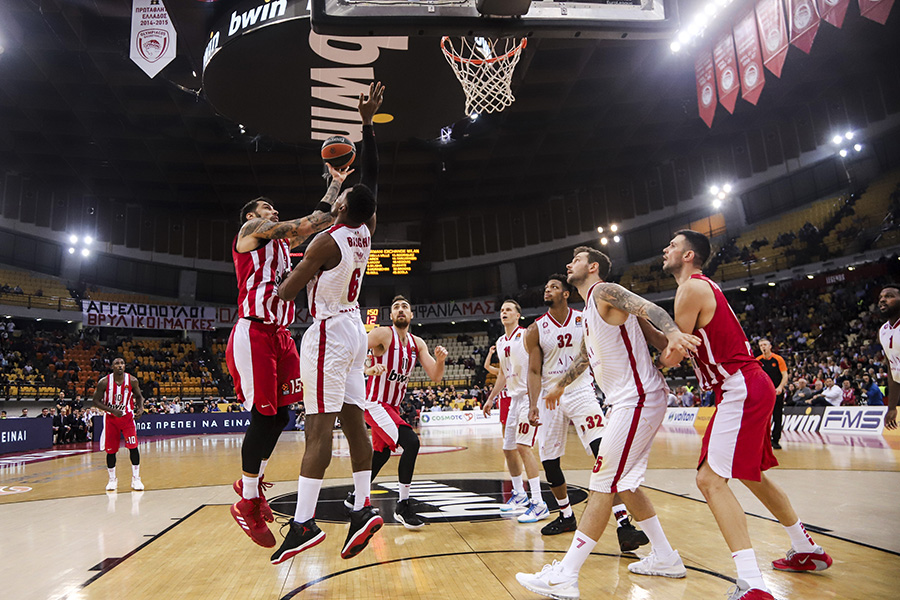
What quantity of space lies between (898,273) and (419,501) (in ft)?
70.4

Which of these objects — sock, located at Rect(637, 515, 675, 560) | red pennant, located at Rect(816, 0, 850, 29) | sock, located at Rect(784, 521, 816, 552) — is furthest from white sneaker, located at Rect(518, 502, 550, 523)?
red pennant, located at Rect(816, 0, 850, 29)

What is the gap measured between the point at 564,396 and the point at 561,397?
0.03 metres

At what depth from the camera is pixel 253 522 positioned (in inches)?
154

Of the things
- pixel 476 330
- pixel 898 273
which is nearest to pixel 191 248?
pixel 476 330

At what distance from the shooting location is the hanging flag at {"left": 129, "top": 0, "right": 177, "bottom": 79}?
10.7 m

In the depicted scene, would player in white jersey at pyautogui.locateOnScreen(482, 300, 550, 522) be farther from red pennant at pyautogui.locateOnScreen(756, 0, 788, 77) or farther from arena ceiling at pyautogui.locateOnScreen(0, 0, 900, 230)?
red pennant at pyautogui.locateOnScreen(756, 0, 788, 77)

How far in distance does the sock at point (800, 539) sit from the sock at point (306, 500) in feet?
9.69

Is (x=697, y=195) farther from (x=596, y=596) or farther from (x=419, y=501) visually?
(x=596, y=596)

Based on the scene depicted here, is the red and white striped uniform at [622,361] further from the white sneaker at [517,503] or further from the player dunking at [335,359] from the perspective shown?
the white sneaker at [517,503]

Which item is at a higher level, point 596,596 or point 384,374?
point 384,374

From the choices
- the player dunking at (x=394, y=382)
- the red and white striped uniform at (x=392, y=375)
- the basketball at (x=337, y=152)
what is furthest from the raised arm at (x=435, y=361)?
the basketball at (x=337, y=152)

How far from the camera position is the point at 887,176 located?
2259 centimetres

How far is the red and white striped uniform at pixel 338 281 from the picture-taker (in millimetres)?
3918

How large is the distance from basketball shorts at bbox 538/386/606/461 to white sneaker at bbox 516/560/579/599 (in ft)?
6.51
